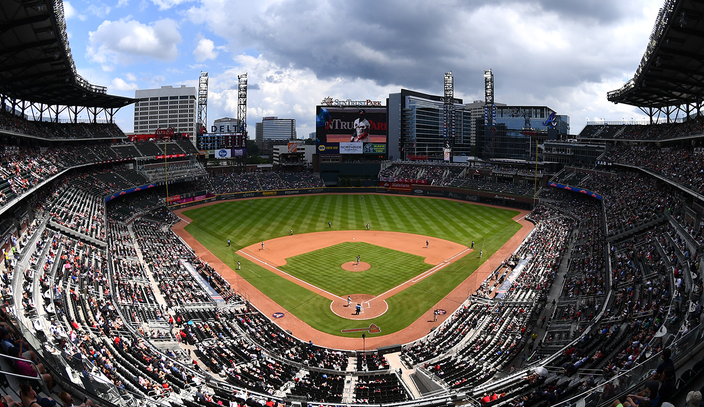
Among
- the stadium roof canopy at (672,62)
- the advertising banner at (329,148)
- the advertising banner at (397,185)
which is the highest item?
the stadium roof canopy at (672,62)

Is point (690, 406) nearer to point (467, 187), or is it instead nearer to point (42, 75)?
point (42, 75)

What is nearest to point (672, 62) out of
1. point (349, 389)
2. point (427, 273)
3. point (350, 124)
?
point (427, 273)

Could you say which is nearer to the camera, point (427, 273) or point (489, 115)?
point (427, 273)

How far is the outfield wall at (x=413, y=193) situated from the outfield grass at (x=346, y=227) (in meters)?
3.37

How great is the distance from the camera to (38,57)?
3244 centimetres

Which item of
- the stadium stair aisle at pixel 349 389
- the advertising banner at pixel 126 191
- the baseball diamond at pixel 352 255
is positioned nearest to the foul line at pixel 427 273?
the baseball diamond at pixel 352 255

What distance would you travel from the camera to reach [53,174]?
37281mm

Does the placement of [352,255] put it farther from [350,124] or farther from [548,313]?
[350,124]

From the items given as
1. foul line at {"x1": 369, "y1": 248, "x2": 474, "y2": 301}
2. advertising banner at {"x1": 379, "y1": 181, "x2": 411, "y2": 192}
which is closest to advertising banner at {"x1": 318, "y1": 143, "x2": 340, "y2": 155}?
advertising banner at {"x1": 379, "y1": 181, "x2": 411, "y2": 192}

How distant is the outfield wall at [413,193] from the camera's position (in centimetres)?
6644

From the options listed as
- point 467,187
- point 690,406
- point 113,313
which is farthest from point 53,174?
point 467,187

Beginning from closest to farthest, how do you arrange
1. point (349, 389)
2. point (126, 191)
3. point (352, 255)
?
point (349, 389) < point (352, 255) < point (126, 191)

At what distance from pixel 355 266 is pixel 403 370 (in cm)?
1720

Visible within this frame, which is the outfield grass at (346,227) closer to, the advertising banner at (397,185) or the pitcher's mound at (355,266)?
the advertising banner at (397,185)
